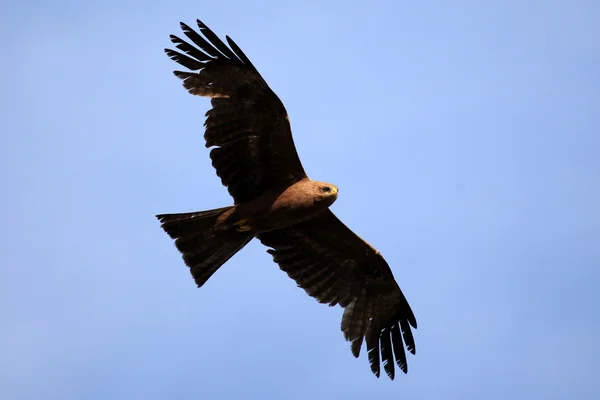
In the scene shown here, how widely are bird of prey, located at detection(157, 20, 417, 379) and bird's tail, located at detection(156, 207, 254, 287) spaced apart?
13 millimetres

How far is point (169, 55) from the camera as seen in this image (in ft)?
40.0

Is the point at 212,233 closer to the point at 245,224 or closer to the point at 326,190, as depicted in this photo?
the point at 245,224

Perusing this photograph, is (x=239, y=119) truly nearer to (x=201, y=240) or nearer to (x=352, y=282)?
(x=201, y=240)

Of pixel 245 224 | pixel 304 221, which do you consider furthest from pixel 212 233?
pixel 304 221

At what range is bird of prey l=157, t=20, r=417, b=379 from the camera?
40.9ft

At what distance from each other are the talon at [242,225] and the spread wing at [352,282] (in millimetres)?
821

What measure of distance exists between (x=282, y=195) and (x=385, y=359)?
3.03m

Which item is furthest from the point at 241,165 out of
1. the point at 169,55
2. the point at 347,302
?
the point at 347,302

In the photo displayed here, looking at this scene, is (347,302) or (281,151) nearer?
(281,151)

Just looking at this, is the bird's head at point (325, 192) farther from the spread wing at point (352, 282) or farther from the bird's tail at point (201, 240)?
the bird's tail at point (201, 240)

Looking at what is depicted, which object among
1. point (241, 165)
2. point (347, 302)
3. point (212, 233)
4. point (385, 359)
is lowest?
point (385, 359)

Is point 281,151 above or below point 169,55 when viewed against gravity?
below

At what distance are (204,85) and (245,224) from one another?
195 centimetres

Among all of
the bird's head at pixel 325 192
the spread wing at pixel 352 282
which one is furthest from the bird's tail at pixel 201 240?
the bird's head at pixel 325 192
